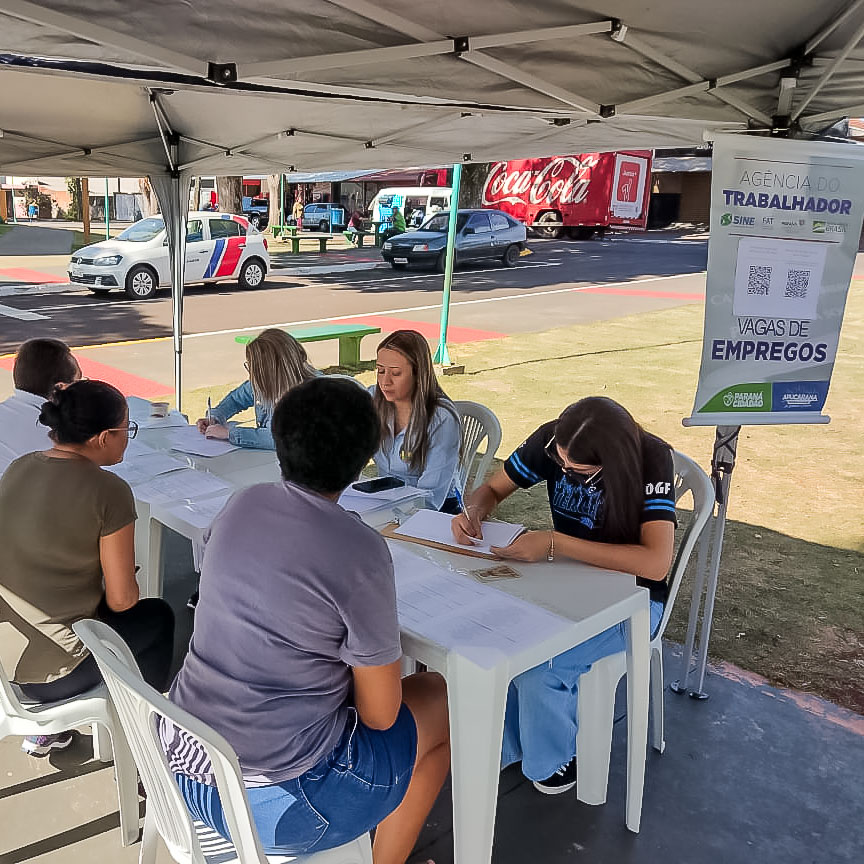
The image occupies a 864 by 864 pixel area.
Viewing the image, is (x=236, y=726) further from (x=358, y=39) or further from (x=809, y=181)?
(x=809, y=181)

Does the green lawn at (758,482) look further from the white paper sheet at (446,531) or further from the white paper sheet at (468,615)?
the white paper sheet at (468,615)

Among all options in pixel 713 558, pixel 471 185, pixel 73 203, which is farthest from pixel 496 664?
pixel 73 203

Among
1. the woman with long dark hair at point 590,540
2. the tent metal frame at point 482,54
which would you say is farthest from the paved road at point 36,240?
the woman with long dark hair at point 590,540

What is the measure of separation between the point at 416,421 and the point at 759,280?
1352 mm

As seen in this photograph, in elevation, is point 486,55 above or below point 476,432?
above

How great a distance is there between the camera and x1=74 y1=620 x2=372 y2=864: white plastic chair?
152 centimetres

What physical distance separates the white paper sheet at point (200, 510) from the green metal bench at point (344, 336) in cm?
554

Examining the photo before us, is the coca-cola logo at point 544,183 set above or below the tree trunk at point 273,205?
above

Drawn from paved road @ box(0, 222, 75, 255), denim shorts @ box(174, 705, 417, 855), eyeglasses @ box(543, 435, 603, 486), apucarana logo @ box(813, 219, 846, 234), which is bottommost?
paved road @ box(0, 222, 75, 255)

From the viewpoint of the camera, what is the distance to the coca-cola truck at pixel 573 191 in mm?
27609

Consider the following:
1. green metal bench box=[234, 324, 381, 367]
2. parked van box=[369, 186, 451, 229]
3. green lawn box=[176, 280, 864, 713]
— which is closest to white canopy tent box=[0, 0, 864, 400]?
green lawn box=[176, 280, 864, 713]

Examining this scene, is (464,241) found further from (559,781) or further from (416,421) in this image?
(559,781)

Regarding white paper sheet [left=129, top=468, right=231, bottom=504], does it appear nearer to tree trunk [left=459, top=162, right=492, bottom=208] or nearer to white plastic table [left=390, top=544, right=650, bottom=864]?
white plastic table [left=390, top=544, right=650, bottom=864]

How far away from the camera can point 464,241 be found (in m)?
19.7
